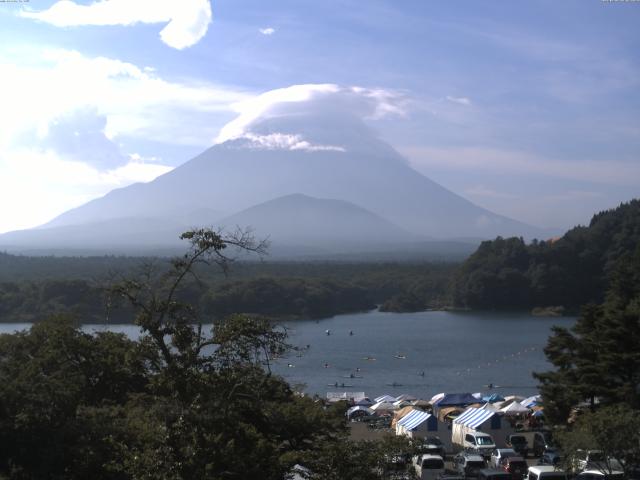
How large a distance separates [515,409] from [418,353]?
13980mm

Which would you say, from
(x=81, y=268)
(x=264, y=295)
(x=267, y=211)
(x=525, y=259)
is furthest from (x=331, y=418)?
(x=267, y=211)

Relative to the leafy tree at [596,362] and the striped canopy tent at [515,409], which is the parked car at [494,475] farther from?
the striped canopy tent at [515,409]

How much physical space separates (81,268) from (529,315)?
30740 millimetres

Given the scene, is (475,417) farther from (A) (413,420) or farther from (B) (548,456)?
(B) (548,456)

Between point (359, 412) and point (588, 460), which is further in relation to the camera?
point (359, 412)

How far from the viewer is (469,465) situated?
9898 mm

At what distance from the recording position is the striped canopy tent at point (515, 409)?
15.2 meters

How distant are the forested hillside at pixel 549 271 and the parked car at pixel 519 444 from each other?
107 feet

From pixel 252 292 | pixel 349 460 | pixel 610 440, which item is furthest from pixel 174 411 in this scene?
pixel 252 292

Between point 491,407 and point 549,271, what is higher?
point 549,271

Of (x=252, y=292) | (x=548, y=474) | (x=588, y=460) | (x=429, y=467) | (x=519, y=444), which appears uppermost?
(x=252, y=292)

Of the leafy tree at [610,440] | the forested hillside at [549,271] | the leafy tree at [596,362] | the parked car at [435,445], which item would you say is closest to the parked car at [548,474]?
the leafy tree at [610,440]

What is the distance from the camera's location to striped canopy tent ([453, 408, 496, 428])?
12812mm

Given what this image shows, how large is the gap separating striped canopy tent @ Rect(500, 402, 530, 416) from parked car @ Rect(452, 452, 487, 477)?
509 centimetres
